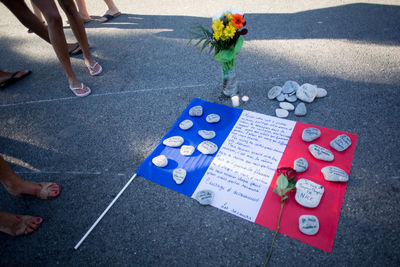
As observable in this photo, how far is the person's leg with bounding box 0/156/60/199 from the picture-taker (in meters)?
1.14

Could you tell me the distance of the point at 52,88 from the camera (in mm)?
1919

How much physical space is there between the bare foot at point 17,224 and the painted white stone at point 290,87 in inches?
62.4

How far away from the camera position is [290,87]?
4.83ft

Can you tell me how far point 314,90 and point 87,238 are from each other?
1516 mm

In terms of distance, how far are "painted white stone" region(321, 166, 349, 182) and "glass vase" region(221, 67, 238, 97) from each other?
29.5 inches

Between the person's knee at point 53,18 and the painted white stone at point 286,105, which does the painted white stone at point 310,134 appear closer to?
the painted white stone at point 286,105

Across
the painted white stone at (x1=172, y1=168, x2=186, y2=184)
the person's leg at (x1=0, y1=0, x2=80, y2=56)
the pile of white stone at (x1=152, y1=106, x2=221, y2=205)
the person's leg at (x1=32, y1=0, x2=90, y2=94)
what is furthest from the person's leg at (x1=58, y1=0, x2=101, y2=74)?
the painted white stone at (x1=172, y1=168, x2=186, y2=184)

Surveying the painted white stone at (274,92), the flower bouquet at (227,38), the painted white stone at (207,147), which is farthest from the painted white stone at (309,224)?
the flower bouquet at (227,38)

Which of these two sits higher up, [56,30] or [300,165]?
[56,30]

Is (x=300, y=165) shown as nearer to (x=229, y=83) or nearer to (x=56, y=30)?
(x=229, y=83)

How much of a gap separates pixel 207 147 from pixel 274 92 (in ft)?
2.01

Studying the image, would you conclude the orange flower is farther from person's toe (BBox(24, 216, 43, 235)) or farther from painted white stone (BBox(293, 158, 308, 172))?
person's toe (BBox(24, 216, 43, 235))

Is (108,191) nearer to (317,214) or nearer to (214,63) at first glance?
(317,214)

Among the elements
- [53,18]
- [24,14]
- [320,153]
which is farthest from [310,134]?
[24,14]
